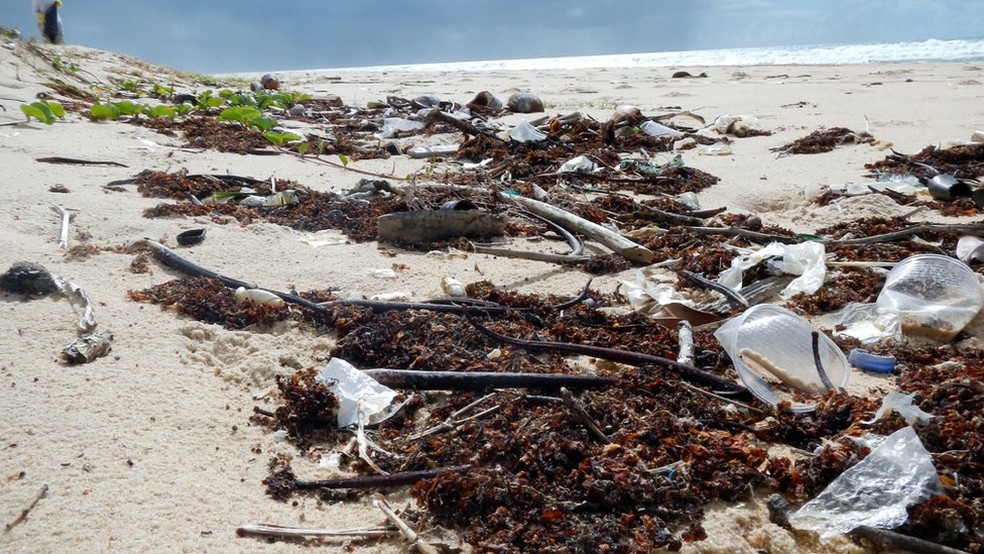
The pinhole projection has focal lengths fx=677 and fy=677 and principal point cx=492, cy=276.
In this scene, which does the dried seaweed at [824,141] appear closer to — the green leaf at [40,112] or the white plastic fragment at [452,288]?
the white plastic fragment at [452,288]

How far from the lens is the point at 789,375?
2018mm

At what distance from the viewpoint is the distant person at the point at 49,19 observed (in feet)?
37.2

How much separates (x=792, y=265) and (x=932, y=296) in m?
0.56

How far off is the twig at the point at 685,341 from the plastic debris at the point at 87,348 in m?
1.79

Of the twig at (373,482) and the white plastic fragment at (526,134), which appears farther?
the white plastic fragment at (526,134)

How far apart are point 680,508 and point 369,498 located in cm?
72

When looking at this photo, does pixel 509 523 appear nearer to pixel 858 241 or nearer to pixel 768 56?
pixel 858 241

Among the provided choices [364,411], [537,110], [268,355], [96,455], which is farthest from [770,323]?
[537,110]

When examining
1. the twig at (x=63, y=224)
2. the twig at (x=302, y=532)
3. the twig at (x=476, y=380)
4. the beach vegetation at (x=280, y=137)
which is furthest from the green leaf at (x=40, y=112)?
the twig at (x=302, y=532)

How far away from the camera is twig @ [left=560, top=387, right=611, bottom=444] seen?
1729 mm

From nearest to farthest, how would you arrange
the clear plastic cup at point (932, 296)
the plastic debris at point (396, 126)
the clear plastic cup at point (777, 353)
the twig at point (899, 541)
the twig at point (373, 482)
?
the twig at point (899, 541) → the twig at point (373, 482) → the clear plastic cup at point (777, 353) → the clear plastic cup at point (932, 296) → the plastic debris at point (396, 126)

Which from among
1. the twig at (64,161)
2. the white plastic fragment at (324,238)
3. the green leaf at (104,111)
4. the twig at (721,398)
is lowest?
the twig at (721,398)

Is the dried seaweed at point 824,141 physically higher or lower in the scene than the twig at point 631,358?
higher

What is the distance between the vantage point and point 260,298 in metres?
2.53
